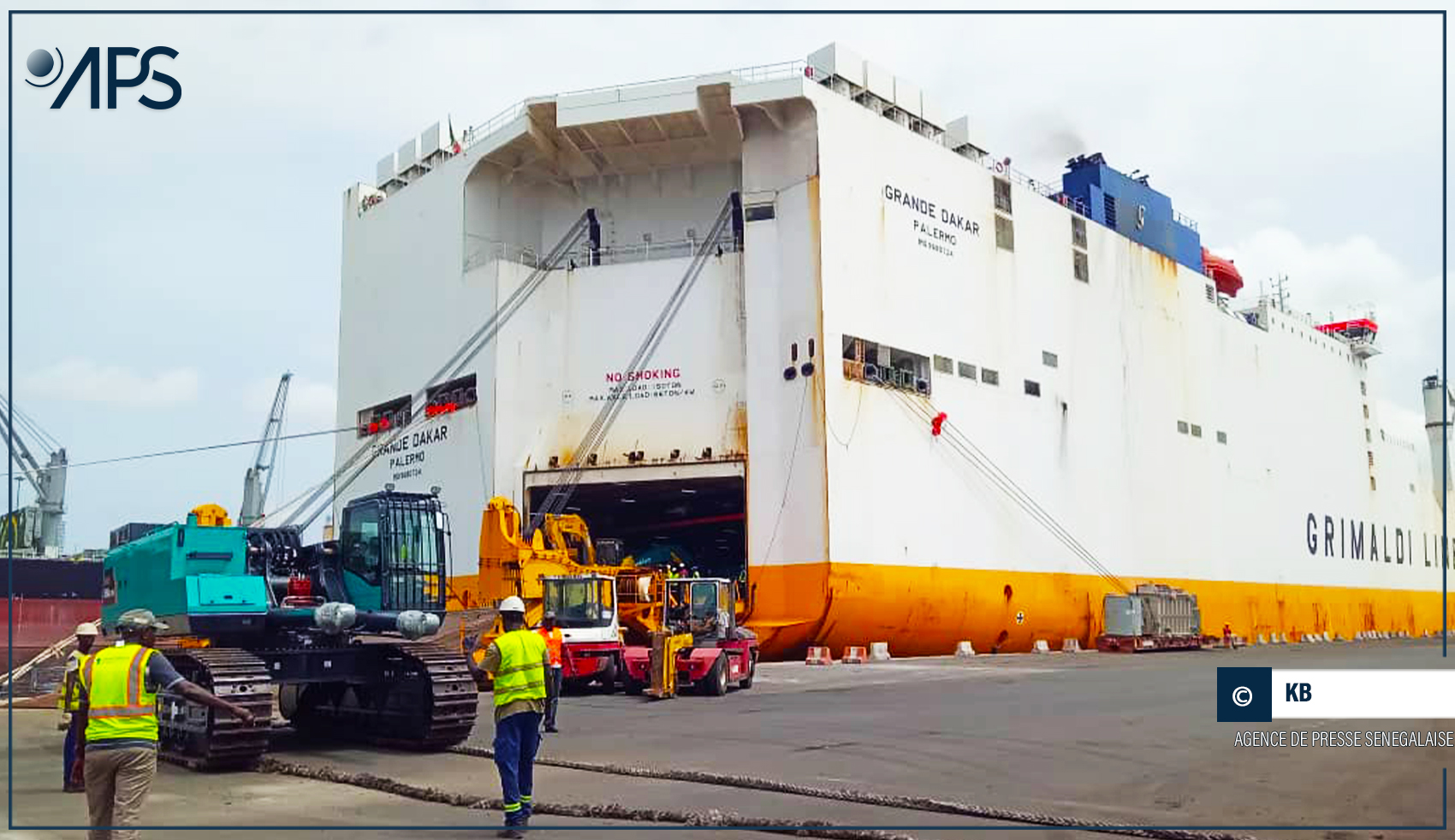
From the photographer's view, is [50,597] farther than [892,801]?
Yes

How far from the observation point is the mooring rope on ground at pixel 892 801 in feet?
27.8

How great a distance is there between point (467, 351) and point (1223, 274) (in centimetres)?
3579

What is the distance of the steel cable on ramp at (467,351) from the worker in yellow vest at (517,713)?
23287 mm

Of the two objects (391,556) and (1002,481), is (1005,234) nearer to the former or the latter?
(1002,481)

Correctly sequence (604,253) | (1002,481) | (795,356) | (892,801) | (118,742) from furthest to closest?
1. (604,253)
2. (1002,481)
3. (795,356)
4. (892,801)
5. (118,742)

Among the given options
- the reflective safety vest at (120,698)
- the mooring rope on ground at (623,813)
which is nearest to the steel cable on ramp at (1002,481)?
the mooring rope on ground at (623,813)

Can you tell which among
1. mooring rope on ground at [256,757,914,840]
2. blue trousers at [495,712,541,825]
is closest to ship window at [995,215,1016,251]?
mooring rope on ground at [256,757,914,840]

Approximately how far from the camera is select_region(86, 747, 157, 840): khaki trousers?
22.8 feet

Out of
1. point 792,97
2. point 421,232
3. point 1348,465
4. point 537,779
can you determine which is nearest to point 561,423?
point 421,232

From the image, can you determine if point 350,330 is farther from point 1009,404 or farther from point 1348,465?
point 1348,465

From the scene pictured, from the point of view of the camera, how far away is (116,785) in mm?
7004

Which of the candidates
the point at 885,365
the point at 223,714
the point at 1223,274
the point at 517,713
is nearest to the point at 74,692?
the point at 517,713

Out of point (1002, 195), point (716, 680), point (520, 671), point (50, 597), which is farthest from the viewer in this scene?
point (50, 597)

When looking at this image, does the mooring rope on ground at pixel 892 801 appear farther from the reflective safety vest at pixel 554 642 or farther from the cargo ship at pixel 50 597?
the cargo ship at pixel 50 597
